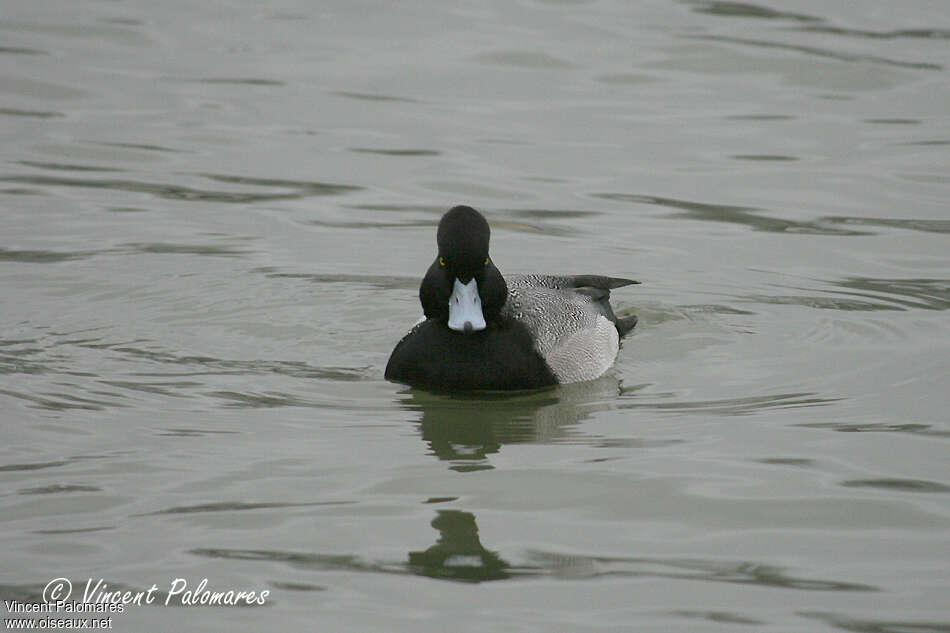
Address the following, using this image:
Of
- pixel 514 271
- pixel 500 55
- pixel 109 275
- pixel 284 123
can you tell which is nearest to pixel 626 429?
pixel 514 271

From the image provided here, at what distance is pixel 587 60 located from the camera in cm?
2088

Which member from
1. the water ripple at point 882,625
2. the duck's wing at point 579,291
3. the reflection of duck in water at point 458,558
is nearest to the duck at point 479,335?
the duck's wing at point 579,291

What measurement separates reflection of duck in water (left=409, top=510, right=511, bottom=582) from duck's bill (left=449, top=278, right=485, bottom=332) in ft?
7.99

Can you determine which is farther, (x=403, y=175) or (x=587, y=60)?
(x=587, y=60)

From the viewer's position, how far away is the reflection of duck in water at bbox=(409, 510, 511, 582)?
24.4ft

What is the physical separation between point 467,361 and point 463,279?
0.57 m

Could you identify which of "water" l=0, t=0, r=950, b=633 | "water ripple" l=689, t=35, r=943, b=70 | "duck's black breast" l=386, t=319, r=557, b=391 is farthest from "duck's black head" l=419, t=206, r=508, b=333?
"water ripple" l=689, t=35, r=943, b=70

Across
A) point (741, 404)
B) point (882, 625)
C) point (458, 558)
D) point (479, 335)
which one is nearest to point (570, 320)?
point (479, 335)

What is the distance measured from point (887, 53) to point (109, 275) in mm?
11580

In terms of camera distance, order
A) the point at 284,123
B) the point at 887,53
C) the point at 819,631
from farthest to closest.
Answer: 1. the point at 887,53
2. the point at 284,123
3. the point at 819,631

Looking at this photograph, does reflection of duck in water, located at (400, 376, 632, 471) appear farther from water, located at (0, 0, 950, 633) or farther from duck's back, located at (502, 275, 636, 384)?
duck's back, located at (502, 275, 636, 384)

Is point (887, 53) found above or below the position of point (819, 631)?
above

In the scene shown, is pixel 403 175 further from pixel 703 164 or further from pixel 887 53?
pixel 887 53

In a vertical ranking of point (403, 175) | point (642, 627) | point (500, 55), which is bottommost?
point (642, 627)
